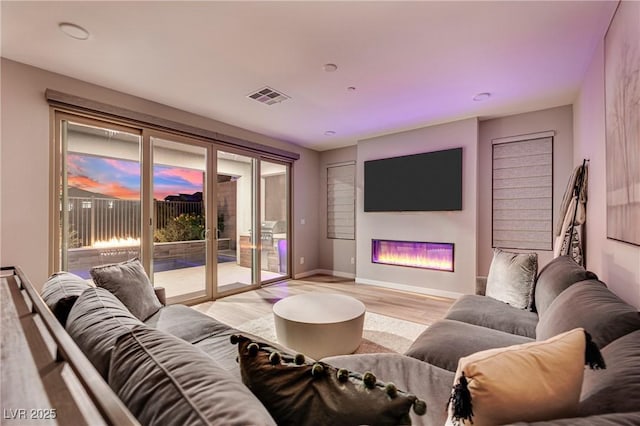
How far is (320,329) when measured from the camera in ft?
7.43

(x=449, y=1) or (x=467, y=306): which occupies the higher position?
(x=449, y=1)

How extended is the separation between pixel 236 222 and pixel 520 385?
464 cm

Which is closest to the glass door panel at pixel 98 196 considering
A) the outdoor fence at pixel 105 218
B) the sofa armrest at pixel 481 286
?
the outdoor fence at pixel 105 218

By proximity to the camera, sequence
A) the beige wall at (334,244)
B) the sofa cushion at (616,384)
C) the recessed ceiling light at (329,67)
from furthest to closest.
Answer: the beige wall at (334,244) < the recessed ceiling light at (329,67) < the sofa cushion at (616,384)

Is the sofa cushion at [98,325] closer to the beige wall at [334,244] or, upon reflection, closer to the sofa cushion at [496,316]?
the sofa cushion at [496,316]

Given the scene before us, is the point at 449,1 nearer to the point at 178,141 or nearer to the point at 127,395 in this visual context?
the point at 127,395

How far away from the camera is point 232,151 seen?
4.58 metres

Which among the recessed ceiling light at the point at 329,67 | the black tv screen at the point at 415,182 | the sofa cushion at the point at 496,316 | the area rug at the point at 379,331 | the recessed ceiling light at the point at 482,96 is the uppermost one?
the recessed ceiling light at the point at 482,96

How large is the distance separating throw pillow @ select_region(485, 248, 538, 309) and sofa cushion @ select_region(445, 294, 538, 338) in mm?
83

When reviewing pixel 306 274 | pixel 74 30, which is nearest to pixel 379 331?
pixel 306 274

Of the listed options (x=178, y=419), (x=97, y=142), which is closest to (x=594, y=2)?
(x=178, y=419)

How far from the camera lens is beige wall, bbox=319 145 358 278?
5.86 meters

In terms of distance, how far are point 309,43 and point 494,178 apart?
3382mm

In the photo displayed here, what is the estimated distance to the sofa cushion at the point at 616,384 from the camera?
76 cm
